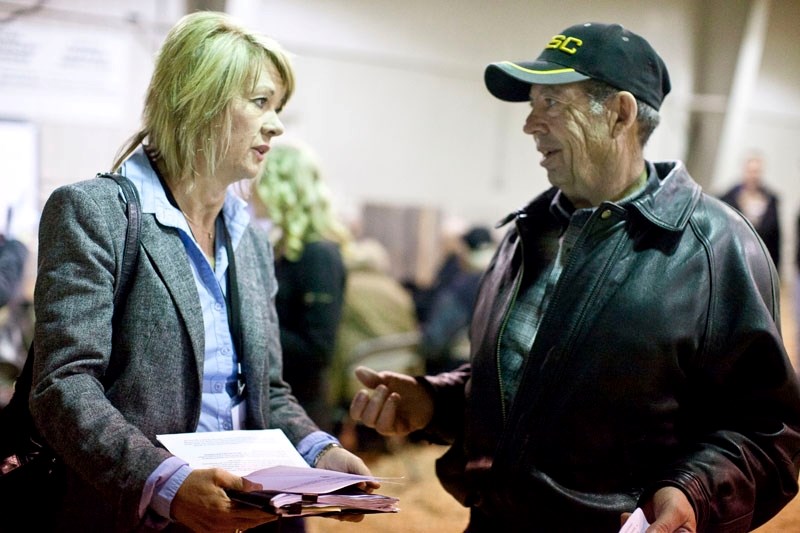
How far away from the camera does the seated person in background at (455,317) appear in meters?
4.56

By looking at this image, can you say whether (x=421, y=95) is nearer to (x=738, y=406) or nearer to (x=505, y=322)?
(x=505, y=322)

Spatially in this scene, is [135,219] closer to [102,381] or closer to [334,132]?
[102,381]

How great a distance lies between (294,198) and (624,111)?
5.31ft

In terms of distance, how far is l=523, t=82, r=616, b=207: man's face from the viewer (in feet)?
5.42

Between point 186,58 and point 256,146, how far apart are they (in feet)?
0.63

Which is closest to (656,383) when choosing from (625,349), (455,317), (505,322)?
(625,349)

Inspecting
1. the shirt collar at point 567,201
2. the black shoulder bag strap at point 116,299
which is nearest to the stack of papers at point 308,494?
the black shoulder bag strap at point 116,299

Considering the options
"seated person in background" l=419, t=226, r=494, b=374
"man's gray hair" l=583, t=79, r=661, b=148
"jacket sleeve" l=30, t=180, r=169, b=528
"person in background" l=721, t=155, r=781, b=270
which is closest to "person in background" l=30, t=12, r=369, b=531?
"jacket sleeve" l=30, t=180, r=169, b=528

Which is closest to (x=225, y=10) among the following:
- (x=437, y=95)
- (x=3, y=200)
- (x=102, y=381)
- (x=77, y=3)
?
(x=77, y=3)

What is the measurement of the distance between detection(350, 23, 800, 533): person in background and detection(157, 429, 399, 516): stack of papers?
0.34 m

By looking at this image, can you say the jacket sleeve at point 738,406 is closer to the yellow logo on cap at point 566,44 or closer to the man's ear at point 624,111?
the man's ear at point 624,111

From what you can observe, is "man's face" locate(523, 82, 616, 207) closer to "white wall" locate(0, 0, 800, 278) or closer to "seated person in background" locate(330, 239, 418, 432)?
"white wall" locate(0, 0, 800, 278)

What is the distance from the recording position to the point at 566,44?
1.67 meters

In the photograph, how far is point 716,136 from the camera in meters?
6.08
